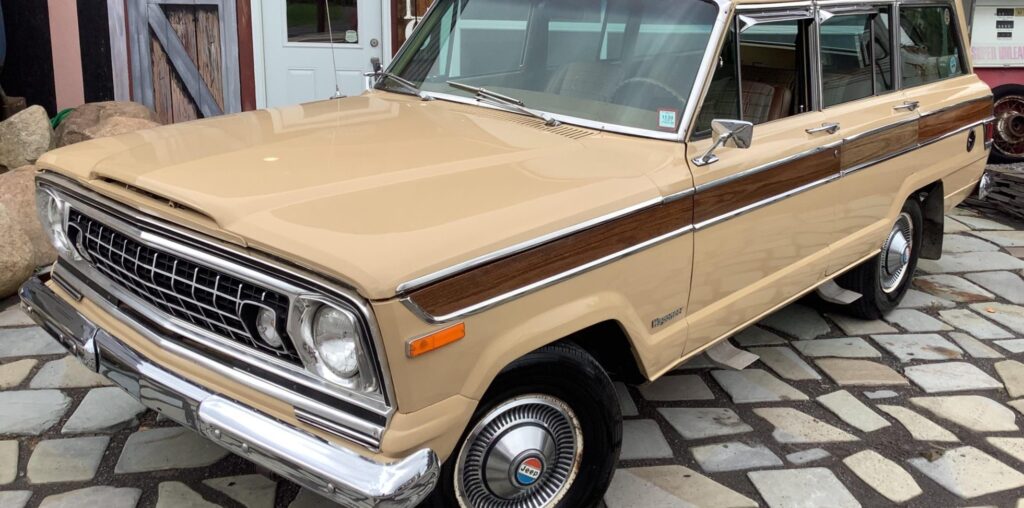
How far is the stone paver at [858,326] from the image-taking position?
491 centimetres

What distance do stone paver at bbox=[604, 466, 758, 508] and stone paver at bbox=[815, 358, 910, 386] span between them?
4.13 ft

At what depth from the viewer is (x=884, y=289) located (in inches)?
196

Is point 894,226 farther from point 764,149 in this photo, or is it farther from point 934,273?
point 764,149

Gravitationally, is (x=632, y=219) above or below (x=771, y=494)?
above

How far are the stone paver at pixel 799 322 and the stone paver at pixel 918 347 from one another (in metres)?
0.29

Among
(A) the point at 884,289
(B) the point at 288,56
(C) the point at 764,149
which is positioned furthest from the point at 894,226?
(B) the point at 288,56

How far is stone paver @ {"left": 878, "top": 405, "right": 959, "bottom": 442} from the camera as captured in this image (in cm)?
379

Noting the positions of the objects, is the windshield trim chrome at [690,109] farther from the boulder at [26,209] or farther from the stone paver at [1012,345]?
the boulder at [26,209]

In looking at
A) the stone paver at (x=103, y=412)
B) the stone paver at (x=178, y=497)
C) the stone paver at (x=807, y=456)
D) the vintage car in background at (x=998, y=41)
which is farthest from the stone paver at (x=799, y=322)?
the vintage car in background at (x=998, y=41)

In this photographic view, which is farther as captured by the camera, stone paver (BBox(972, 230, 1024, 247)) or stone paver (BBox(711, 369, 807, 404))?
stone paver (BBox(972, 230, 1024, 247))

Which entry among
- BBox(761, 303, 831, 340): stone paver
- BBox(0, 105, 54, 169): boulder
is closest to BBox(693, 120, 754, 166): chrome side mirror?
BBox(761, 303, 831, 340): stone paver

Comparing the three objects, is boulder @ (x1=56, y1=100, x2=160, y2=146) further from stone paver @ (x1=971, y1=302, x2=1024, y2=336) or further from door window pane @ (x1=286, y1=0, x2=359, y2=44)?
stone paver @ (x1=971, y1=302, x2=1024, y2=336)

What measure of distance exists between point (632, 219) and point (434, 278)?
0.84 m

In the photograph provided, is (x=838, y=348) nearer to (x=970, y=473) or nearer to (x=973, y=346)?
(x=973, y=346)
